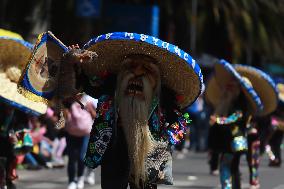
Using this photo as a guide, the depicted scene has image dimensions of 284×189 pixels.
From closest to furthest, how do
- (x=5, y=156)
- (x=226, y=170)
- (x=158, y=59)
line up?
1. (x=158, y=59)
2. (x=5, y=156)
3. (x=226, y=170)

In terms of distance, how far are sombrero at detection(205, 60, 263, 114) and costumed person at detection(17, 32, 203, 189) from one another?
3258 millimetres

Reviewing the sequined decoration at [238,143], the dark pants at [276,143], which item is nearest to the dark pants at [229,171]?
the sequined decoration at [238,143]

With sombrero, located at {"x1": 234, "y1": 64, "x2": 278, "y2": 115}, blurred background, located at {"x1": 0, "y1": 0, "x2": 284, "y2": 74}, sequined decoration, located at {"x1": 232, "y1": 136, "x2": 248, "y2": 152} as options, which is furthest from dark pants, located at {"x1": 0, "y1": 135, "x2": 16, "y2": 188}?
blurred background, located at {"x1": 0, "y1": 0, "x2": 284, "y2": 74}

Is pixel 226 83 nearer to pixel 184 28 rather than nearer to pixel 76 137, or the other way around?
pixel 76 137

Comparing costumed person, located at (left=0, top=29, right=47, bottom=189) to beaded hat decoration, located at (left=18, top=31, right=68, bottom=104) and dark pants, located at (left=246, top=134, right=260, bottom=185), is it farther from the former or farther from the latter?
dark pants, located at (left=246, top=134, right=260, bottom=185)

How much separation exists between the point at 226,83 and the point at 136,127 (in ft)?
13.7

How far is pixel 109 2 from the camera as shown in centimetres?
2545

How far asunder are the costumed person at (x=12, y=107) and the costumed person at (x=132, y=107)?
222 centimetres

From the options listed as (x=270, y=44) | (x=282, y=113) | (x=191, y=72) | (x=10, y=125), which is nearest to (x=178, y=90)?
(x=191, y=72)

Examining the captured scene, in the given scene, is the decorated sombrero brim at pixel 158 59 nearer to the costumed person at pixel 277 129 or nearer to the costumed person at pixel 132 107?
the costumed person at pixel 132 107

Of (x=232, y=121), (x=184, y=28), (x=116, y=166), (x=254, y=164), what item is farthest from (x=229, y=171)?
(x=184, y=28)

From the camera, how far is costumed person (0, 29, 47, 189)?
930 cm

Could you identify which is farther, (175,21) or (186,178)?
(175,21)

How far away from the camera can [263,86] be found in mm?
11352
